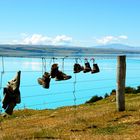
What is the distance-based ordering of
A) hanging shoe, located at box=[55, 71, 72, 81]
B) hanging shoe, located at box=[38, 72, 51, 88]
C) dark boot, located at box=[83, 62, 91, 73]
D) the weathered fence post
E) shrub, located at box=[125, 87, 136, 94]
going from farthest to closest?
1. shrub, located at box=[125, 87, 136, 94]
2. the weathered fence post
3. dark boot, located at box=[83, 62, 91, 73]
4. hanging shoe, located at box=[55, 71, 72, 81]
5. hanging shoe, located at box=[38, 72, 51, 88]

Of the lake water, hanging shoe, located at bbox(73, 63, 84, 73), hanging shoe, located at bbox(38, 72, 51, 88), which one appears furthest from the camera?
A: the lake water

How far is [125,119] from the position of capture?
15930 millimetres

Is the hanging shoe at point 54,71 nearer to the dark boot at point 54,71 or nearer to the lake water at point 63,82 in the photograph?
the dark boot at point 54,71

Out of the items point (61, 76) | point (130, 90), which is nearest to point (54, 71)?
point (61, 76)

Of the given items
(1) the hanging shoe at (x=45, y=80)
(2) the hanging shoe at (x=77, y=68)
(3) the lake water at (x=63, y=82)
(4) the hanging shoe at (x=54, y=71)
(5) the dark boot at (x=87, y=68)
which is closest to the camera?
(1) the hanging shoe at (x=45, y=80)

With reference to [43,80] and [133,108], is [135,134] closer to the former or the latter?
[43,80]

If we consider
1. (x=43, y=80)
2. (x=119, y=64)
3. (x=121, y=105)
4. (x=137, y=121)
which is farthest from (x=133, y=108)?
(x=43, y=80)

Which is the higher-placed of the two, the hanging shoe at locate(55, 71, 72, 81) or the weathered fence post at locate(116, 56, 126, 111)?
the hanging shoe at locate(55, 71, 72, 81)

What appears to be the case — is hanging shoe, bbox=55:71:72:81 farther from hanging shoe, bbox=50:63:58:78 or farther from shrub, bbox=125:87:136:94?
shrub, bbox=125:87:136:94

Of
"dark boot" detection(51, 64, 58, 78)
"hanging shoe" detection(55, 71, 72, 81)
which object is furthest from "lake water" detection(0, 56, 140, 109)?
"hanging shoe" detection(55, 71, 72, 81)

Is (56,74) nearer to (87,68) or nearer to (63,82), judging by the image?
(87,68)

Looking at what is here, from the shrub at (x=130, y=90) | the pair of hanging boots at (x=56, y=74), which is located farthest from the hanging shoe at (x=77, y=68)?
the shrub at (x=130, y=90)

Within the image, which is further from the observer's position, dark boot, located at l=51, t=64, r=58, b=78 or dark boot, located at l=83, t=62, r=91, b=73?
dark boot, located at l=83, t=62, r=91, b=73

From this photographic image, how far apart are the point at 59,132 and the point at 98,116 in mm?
3075
